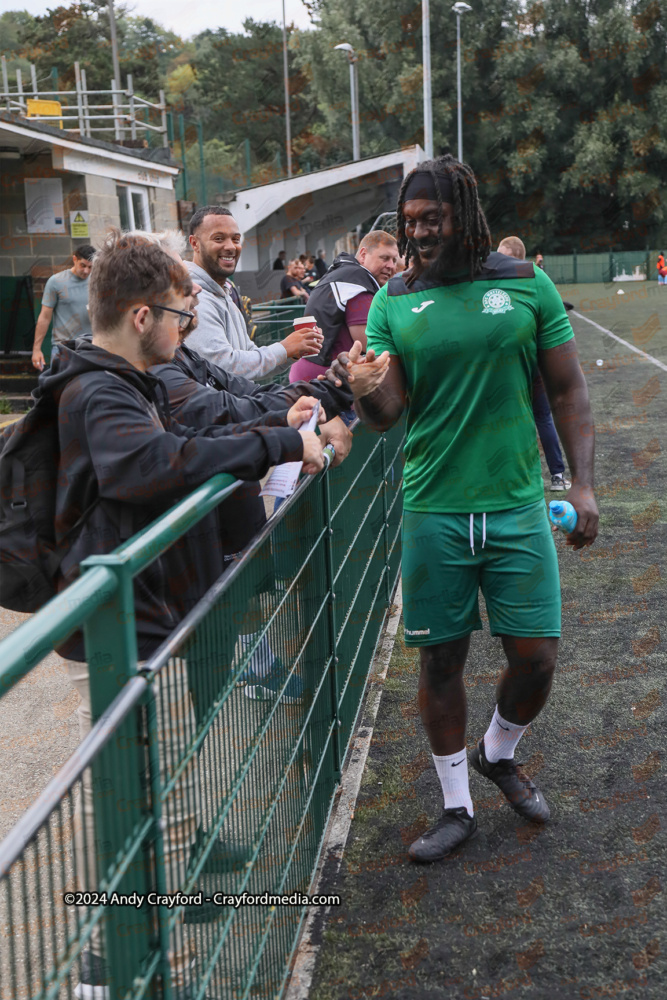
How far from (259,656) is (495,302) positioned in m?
1.30

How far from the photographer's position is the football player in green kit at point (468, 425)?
315 cm

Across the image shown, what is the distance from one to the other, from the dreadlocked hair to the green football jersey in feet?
0.16

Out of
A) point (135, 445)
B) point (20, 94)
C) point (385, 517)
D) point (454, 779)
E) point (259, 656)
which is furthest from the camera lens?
point (20, 94)

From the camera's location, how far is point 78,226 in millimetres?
15633

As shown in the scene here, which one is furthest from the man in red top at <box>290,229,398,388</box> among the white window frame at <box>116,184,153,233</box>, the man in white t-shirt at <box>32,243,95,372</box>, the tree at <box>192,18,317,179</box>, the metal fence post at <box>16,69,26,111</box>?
the tree at <box>192,18,317,179</box>

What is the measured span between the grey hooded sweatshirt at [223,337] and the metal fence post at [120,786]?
2747 mm

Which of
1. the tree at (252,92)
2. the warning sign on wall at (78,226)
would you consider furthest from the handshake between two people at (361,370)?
the tree at (252,92)

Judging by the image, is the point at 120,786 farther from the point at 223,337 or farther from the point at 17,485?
the point at 223,337

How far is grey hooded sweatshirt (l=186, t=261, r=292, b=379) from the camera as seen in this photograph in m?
4.36

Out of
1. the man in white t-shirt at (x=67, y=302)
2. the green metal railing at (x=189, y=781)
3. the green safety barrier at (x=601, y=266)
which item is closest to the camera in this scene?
the green metal railing at (x=189, y=781)

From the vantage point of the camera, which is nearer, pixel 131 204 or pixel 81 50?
pixel 131 204

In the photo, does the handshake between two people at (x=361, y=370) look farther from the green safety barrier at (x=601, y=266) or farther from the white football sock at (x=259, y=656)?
the green safety barrier at (x=601, y=266)

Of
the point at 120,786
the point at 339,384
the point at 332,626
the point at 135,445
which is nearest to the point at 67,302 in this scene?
the point at 332,626

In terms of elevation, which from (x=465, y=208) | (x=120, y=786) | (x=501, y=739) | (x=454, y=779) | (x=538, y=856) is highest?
(x=465, y=208)
